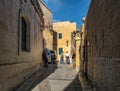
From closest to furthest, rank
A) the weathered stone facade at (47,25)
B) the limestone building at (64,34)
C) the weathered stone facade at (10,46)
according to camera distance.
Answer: the weathered stone facade at (10,46), the weathered stone facade at (47,25), the limestone building at (64,34)

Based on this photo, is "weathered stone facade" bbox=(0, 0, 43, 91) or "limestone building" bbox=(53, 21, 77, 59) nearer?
"weathered stone facade" bbox=(0, 0, 43, 91)

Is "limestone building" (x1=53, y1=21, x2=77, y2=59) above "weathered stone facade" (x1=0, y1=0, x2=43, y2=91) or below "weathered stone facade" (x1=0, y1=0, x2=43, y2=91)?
above

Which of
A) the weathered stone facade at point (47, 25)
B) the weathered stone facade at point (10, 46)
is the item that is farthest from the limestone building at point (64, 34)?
the weathered stone facade at point (10, 46)

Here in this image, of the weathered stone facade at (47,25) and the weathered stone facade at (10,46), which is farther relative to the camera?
the weathered stone facade at (47,25)

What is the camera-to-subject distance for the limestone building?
36438 mm

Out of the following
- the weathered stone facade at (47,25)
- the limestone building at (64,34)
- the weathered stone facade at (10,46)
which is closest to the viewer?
the weathered stone facade at (10,46)

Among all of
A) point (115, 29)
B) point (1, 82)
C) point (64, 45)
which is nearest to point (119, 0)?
point (115, 29)

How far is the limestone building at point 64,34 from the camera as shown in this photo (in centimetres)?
3644

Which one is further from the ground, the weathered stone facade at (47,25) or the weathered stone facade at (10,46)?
the weathered stone facade at (47,25)

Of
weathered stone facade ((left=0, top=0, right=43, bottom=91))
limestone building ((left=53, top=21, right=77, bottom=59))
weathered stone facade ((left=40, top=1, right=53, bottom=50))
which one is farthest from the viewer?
limestone building ((left=53, top=21, right=77, bottom=59))

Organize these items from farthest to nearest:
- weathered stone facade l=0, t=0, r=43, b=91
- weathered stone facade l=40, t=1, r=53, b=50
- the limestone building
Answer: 1. the limestone building
2. weathered stone facade l=40, t=1, r=53, b=50
3. weathered stone facade l=0, t=0, r=43, b=91

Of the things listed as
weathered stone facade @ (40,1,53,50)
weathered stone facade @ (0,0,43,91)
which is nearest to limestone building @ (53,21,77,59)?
weathered stone facade @ (40,1,53,50)

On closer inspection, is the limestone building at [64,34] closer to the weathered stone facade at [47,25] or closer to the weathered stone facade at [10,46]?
the weathered stone facade at [47,25]

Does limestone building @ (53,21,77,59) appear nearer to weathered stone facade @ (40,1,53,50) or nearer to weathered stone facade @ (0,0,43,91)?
weathered stone facade @ (40,1,53,50)
